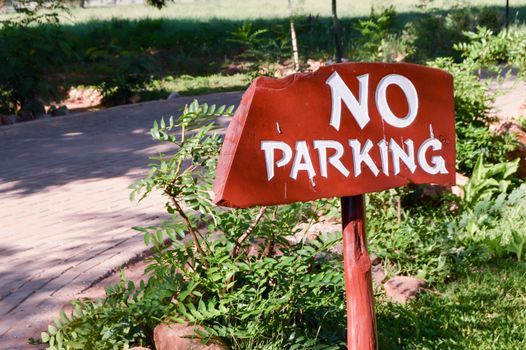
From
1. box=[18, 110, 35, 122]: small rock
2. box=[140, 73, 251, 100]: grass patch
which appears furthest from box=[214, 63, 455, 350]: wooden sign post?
box=[140, 73, 251, 100]: grass patch

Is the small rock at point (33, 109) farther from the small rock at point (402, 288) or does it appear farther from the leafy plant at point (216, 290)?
the leafy plant at point (216, 290)

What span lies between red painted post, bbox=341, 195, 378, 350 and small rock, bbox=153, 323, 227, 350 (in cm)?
79

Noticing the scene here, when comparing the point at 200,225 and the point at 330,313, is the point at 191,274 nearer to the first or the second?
the point at 330,313

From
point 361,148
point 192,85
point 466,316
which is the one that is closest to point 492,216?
point 466,316

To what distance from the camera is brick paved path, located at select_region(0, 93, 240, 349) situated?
4501mm

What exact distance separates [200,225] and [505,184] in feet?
8.32

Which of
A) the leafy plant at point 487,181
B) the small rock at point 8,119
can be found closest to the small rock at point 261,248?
the leafy plant at point 487,181

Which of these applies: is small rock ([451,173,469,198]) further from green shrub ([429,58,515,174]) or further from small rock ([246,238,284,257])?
small rock ([246,238,284,257])

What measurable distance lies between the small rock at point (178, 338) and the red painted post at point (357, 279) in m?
0.79

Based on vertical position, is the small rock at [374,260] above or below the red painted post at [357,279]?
below

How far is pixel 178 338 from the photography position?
3486 millimetres

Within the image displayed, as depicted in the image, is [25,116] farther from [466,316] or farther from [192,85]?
[466,316]

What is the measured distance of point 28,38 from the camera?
13602 millimetres

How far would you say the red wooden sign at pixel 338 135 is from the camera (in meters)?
2.55
